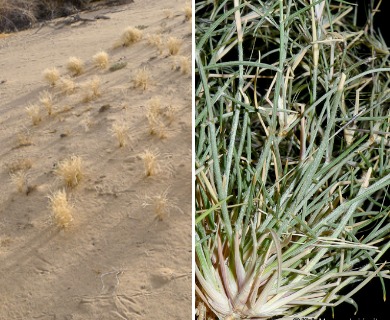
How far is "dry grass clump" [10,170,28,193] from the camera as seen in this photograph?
11.8ft

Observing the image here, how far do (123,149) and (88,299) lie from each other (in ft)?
4.84

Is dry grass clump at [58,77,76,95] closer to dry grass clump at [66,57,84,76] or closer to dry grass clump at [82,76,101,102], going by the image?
dry grass clump at [82,76,101,102]

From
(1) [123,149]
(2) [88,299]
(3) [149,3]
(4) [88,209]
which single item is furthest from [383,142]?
(3) [149,3]

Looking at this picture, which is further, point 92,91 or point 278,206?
point 92,91

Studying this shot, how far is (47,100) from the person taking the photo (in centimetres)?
487

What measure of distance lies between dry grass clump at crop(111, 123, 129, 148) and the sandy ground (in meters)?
0.05

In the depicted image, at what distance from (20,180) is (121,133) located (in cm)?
69

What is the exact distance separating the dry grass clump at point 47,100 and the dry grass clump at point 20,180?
41.6 inches

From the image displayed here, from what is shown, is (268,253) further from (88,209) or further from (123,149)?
(123,149)

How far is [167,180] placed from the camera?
11.4ft

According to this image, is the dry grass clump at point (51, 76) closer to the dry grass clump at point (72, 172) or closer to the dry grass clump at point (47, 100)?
the dry grass clump at point (47, 100)

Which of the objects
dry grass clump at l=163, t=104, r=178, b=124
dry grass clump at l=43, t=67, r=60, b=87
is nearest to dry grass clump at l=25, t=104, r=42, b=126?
dry grass clump at l=43, t=67, r=60, b=87

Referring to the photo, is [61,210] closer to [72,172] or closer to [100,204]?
[100,204]

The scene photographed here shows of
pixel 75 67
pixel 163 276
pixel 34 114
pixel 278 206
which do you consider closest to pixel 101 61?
pixel 75 67
